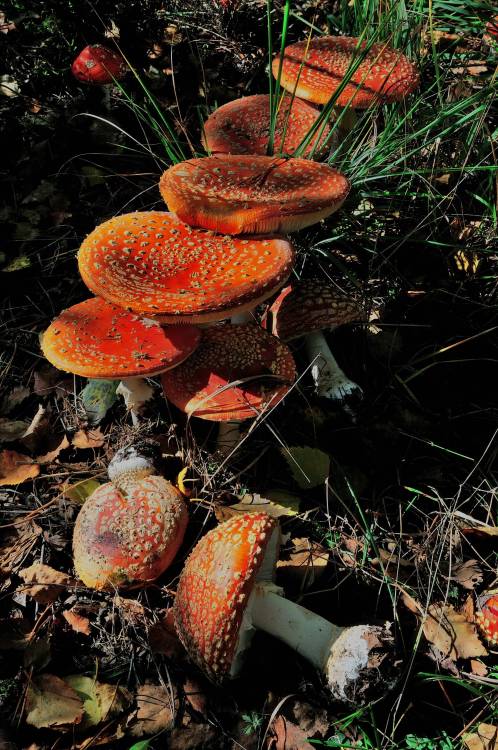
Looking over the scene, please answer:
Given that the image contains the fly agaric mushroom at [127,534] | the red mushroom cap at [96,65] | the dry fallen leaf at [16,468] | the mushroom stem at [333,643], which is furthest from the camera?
the red mushroom cap at [96,65]

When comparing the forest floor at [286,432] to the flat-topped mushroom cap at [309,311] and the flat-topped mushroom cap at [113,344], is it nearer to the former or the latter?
the flat-topped mushroom cap at [309,311]

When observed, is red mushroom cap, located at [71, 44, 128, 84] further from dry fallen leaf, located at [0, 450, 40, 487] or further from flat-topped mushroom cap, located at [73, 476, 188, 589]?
flat-topped mushroom cap, located at [73, 476, 188, 589]

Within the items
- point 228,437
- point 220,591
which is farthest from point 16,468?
point 220,591

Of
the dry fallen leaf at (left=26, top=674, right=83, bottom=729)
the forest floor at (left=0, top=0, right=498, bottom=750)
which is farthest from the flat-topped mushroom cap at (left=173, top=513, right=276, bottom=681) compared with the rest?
the dry fallen leaf at (left=26, top=674, right=83, bottom=729)

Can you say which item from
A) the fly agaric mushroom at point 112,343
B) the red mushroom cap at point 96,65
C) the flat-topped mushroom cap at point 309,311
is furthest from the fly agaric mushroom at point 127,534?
the red mushroom cap at point 96,65

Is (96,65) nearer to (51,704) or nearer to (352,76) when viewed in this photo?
(352,76)
